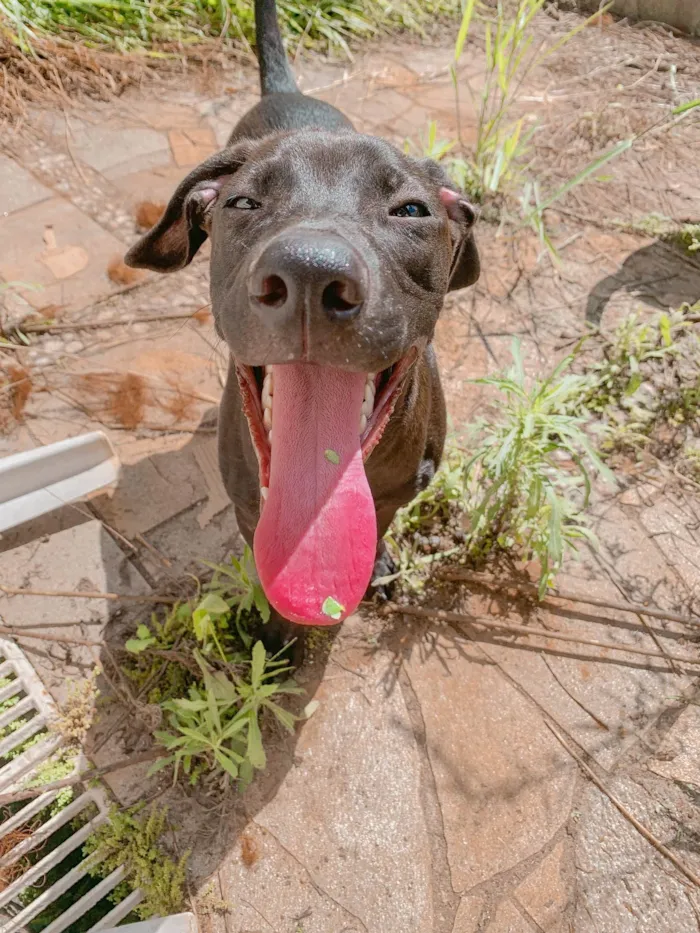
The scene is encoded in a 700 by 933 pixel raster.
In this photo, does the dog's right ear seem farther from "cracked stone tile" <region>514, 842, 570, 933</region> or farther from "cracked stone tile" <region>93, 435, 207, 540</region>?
"cracked stone tile" <region>514, 842, 570, 933</region>

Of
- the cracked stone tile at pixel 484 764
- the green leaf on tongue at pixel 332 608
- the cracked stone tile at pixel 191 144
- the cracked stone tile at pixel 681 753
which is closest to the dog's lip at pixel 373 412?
the green leaf on tongue at pixel 332 608

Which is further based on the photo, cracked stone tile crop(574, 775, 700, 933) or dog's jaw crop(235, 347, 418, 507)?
cracked stone tile crop(574, 775, 700, 933)

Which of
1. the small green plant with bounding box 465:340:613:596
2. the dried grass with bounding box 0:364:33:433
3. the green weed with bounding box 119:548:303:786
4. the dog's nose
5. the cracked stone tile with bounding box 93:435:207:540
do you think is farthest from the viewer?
the dried grass with bounding box 0:364:33:433

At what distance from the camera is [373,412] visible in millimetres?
1811

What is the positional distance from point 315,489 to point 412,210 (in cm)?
83

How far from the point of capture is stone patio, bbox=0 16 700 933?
2.03 m

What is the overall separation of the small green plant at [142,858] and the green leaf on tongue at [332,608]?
3.26ft

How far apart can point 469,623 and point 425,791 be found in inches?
26.0

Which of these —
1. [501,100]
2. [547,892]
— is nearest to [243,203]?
[547,892]

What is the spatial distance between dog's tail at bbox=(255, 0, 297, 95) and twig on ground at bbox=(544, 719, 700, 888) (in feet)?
10.7

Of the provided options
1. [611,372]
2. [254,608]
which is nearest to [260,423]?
[254,608]

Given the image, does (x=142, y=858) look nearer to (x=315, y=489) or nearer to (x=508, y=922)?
(x=508, y=922)

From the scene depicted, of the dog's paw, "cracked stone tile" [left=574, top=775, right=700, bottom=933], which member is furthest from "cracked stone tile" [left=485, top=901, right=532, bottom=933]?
the dog's paw

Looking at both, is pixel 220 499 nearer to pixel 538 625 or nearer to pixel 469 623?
pixel 469 623
